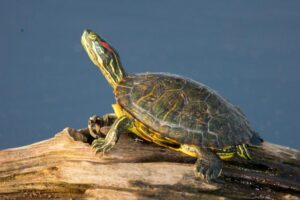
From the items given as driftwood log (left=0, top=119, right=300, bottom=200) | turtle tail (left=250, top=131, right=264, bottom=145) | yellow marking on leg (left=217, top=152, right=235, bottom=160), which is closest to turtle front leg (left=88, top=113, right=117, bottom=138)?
driftwood log (left=0, top=119, right=300, bottom=200)

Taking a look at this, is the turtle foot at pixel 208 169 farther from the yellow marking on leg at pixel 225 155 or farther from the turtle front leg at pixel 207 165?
the yellow marking on leg at pixel 225 155

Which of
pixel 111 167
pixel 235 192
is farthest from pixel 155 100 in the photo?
pixel 235 192

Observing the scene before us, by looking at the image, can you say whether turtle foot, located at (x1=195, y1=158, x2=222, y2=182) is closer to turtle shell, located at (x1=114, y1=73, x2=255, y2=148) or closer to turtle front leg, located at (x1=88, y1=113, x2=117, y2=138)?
turtle shell, located at (x1=114, y1=73, x2=255, y2=148)

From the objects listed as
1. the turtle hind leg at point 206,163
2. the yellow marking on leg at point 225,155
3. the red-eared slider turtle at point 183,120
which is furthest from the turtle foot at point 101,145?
the yellow marking on leg at point 225,155

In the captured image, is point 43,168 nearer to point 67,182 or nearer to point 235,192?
point 67,182

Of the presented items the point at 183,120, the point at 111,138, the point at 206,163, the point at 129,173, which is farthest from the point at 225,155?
the point at 111,138

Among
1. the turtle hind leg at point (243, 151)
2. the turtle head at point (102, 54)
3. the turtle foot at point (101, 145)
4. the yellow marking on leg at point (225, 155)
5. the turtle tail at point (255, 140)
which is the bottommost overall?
the turtle foot at point (101, 145)
